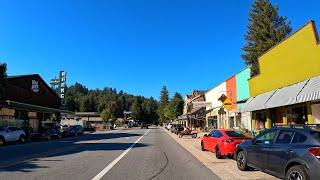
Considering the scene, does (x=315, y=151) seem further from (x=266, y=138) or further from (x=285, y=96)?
(x=285, y=96)

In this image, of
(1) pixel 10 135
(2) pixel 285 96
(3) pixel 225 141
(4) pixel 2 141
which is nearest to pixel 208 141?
(3) pixel 225 141

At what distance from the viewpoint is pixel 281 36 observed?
60.9 m

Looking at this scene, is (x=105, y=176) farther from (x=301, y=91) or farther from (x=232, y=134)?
(x=301, y=91)

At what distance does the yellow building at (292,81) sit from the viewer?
22234 mm

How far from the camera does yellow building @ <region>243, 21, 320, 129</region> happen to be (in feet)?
72.9

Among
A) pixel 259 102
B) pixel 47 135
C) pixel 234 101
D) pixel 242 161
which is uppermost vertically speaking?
pixel 234 101

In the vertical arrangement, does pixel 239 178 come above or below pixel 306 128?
below

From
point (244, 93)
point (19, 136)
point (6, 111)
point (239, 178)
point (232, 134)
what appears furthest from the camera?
point (6, 111)

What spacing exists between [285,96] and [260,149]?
12.1 metres

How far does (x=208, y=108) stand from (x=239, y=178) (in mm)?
49431

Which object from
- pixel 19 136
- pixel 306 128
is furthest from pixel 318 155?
pixel 19 136

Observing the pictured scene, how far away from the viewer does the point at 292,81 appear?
25.5m

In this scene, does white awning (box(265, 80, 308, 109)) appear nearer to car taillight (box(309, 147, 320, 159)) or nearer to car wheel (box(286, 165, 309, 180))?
car wheel (box(286, 165, 309, 180))

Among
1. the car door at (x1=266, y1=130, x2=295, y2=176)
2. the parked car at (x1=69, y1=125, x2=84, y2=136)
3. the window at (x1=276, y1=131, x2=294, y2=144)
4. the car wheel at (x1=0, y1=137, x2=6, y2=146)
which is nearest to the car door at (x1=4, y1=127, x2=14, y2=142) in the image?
the car wheel at (x1=0, y1=137, x2=6, y2=146)
